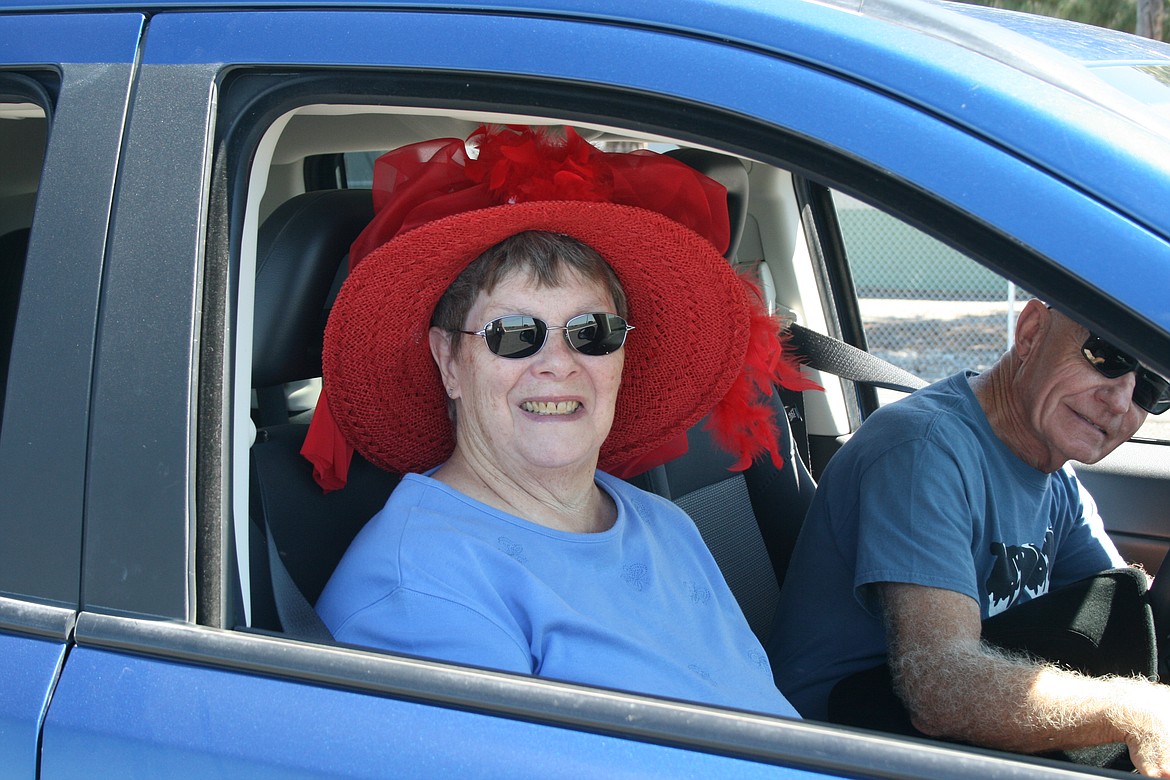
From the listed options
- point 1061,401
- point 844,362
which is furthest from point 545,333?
point 844,362

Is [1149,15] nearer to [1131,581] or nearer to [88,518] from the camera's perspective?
[1131,581]

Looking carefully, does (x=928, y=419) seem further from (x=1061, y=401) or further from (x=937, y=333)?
(x=937, y=333)

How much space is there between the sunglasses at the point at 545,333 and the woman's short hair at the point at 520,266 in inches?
2.0

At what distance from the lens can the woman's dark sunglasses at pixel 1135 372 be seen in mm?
1768

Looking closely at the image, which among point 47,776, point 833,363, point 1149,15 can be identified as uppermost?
point 1149,15

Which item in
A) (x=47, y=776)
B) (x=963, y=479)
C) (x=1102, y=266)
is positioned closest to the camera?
(x=1102, y=266)

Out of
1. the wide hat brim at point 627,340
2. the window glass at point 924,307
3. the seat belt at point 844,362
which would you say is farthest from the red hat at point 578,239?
the window glass at point 924,307

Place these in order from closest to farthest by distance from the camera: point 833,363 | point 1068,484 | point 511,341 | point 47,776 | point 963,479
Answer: point 47,776
point 511,341
point 963,479
point 1068,484
point 833,363

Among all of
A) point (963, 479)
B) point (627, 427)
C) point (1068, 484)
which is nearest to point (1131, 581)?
point (963, 479)

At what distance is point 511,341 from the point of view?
164cm

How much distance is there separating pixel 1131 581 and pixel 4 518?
162cm

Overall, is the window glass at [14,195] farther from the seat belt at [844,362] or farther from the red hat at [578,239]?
the seat belt at [844,362]

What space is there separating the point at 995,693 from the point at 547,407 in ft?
2.54

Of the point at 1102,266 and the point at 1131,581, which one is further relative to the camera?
the point at 1131,581
